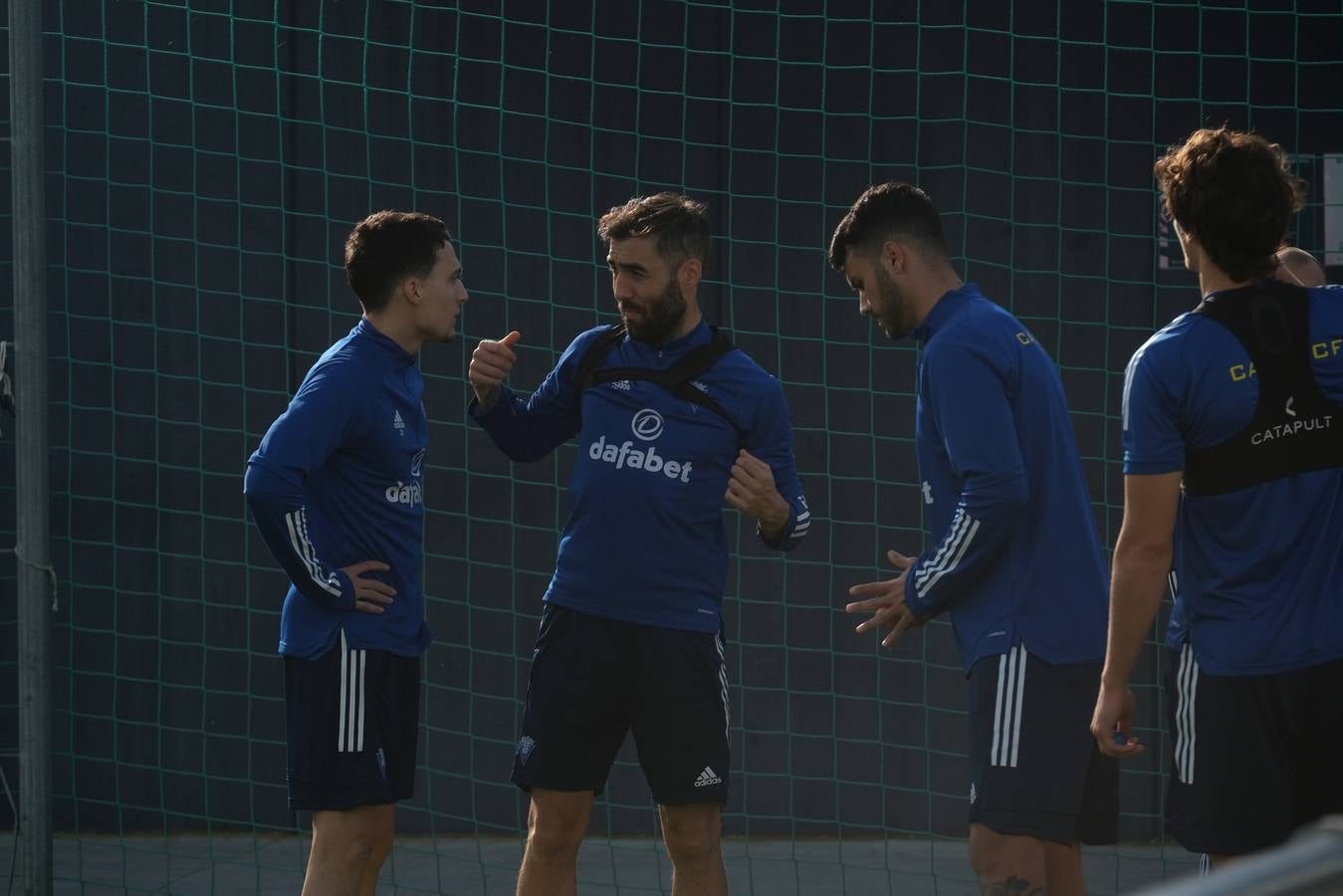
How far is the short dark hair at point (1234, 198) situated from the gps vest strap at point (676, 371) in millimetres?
1350

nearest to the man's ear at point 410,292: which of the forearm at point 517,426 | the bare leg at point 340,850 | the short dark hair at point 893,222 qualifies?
the forearm at point 517,426

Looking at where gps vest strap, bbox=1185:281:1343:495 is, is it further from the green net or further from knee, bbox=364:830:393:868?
the green net

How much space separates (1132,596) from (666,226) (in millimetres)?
1589

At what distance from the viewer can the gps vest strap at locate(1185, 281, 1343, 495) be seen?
9.11ft

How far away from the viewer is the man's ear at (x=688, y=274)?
393 cm

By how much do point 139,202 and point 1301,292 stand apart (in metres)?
4.21

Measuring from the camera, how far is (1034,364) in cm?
323

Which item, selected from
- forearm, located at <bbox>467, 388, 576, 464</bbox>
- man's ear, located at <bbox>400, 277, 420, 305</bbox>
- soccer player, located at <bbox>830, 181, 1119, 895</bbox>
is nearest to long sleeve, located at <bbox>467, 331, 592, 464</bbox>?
forearm, located at <bbox>467, 388, 576, 464</bbox>

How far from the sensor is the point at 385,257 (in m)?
3.86

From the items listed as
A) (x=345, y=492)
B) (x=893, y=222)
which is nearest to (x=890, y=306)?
(x=893, y=222)

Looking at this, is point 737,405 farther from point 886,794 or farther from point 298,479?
point 886,794

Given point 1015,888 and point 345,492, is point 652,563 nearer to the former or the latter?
point 345,492

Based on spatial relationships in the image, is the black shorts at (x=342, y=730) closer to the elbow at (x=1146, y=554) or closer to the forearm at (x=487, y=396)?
the forearm at (x=487, y=396)

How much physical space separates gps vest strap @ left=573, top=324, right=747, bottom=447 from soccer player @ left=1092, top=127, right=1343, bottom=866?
127 centimetres
